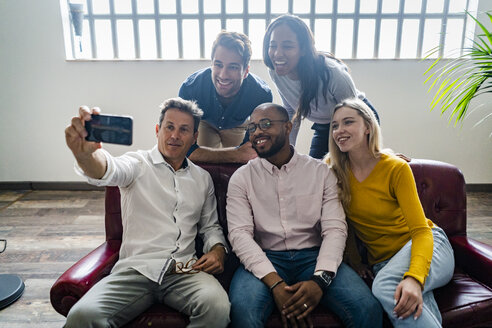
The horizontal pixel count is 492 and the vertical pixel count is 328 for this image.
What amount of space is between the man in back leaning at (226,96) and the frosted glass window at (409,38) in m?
2.60

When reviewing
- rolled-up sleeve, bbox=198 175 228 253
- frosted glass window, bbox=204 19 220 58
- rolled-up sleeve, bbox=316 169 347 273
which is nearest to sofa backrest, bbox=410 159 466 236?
rolled-up sleeve, bbox=316 169 347 273

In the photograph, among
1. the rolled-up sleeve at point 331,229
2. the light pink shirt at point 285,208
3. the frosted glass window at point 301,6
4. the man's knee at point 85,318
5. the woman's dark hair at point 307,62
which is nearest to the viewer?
the man's knee at point 85,318

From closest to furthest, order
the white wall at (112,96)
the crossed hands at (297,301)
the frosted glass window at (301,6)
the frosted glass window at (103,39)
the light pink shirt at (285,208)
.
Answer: the crossed hands at (297,301) < the light pink shirt at (285,208) < the white wall at (112,96) < the frosted glass window at (301,6) < the frosted glass window at (103,39)

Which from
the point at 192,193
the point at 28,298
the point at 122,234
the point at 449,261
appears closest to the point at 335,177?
the point at 449,261

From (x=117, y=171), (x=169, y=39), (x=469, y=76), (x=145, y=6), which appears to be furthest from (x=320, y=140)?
(x=145, y=6)

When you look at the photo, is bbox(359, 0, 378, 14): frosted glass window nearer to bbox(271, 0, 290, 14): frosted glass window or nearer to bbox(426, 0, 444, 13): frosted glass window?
bbox(426, 0, 444, 13): frosted glass window

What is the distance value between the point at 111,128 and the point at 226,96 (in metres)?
1.08

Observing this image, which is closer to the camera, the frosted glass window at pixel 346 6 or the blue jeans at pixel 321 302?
the blue jeans at pixel 321 302

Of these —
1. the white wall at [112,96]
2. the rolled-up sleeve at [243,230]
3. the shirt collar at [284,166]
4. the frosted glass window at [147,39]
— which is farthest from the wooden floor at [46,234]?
the frosted glass window at [147,39]

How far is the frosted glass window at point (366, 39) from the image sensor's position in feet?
12.9

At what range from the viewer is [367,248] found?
1.56 meters

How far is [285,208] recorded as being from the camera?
1.55 meters

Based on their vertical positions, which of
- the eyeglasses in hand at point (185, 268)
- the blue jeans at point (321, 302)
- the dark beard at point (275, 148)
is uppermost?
the dark beard at point (275, 148)

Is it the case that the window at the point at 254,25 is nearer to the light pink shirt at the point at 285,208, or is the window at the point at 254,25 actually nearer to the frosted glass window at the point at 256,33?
the frosted glass window at the point at 256,33
